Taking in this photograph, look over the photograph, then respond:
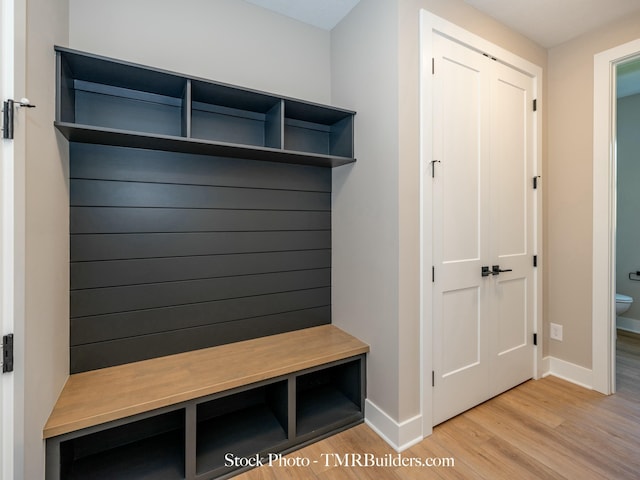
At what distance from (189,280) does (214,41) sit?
4.91 ft

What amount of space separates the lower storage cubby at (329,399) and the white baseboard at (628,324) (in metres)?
3.79

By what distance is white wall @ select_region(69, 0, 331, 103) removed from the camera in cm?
162

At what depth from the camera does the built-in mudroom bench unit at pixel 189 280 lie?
4.80 ft

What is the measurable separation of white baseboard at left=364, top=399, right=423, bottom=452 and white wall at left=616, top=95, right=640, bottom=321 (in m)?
3.67

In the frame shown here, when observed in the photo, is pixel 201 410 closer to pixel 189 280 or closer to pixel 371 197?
pixel 189 280

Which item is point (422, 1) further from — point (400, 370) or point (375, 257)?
point (400, 370)

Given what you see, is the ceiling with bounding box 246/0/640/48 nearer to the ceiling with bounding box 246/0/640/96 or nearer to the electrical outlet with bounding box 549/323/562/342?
the ceiling with bounding box 246/0/640/96

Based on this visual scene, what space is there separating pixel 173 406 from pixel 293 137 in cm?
174

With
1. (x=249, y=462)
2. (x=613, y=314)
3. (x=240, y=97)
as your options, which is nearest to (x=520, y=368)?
(x=613, y=314)

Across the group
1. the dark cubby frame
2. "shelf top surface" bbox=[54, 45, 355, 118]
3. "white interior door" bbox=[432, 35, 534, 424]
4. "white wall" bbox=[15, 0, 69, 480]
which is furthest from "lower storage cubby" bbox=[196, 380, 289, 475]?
"shelf top surface" bbox=[54, 45, 355, 118]

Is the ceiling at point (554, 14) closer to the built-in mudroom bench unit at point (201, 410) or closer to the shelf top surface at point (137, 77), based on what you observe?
the shelf top surface at point (137, 77)

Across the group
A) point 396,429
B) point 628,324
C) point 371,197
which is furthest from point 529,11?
point 628,324

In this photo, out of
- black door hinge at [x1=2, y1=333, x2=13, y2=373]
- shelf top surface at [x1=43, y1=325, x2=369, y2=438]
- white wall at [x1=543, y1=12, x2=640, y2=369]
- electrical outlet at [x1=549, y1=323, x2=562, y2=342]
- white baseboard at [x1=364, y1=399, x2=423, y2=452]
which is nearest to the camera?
black door hinge at [x1=2, y1=333, x2=13, y2=373]

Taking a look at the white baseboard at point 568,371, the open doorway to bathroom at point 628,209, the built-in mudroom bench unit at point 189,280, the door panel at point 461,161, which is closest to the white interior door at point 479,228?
the door panel at point 461,161
